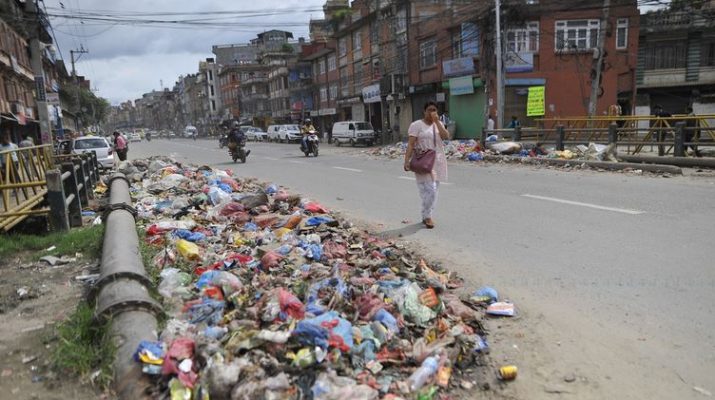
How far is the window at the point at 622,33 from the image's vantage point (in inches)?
1202

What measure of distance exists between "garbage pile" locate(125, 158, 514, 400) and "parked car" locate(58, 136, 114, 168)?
56.0 ft

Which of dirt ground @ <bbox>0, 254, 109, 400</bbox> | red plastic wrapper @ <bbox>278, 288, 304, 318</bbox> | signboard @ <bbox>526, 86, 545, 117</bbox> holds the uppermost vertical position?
signboard @ <bbox>526, 86, 545, 117</bbox>

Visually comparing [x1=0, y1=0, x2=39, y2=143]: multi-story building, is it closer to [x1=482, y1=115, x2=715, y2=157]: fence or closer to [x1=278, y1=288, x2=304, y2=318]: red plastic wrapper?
[x1=482, y1=115, x2=715, y2=157]: fence

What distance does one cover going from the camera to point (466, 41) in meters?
31.8

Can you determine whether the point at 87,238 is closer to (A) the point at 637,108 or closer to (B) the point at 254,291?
(B) the point at 254,291

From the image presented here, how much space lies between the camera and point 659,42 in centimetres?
3691

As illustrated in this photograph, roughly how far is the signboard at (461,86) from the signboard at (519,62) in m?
2.29

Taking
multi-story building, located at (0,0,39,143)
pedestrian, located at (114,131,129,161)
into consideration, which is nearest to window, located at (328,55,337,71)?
multi-story building, located at (0,0,39,143)

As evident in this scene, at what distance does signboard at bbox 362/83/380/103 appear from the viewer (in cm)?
4225

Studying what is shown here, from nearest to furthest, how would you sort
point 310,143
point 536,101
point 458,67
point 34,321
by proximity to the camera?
point 34,321 < point 310,143 < point 536,101 < point 458,67

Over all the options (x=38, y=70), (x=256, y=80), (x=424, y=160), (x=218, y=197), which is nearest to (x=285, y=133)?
(x=38, y=70)

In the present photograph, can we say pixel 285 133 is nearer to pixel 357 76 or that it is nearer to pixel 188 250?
pixel 357 76

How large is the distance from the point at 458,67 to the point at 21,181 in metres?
26.9

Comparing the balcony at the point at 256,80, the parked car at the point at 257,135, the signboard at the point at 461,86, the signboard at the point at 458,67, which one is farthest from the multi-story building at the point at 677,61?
the balcony at the point at 256,80
